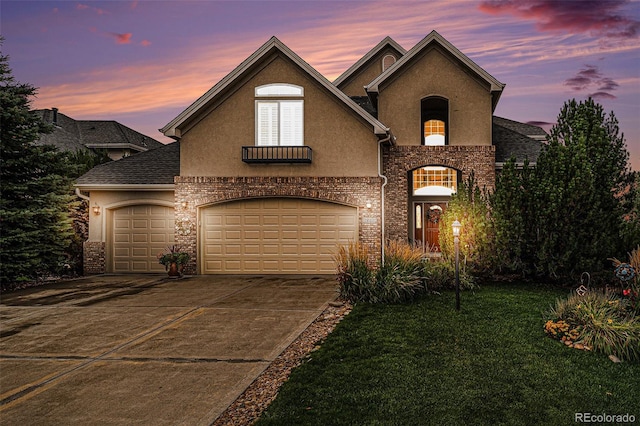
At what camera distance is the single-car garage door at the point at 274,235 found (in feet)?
48.2

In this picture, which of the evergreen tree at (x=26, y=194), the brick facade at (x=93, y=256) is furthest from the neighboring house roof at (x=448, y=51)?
the brick facade at (x=93, y=256)

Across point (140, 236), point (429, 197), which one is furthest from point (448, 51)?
point (140, 236)

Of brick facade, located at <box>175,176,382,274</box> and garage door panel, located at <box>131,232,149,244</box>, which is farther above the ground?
brick facade, located at <box>175,176,382,274</box>

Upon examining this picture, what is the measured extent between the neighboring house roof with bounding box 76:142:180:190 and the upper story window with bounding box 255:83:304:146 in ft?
12.7

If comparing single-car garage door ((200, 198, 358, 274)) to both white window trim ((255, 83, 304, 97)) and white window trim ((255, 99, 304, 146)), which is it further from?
white window trim ((255, 83, 304, 97))

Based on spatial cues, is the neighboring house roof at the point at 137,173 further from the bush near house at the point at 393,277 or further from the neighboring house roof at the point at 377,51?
the neighboring house roof at the point at 377,51

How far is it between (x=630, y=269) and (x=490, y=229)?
399 centimetres

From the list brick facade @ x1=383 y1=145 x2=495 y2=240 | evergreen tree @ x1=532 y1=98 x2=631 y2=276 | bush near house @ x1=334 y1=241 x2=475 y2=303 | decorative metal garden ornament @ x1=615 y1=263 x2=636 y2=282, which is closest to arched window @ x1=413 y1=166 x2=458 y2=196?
brick facade @ x1=383 y1=145 x2=495 y2=240

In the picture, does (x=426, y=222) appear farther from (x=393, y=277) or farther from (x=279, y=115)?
(x=393, y=277)

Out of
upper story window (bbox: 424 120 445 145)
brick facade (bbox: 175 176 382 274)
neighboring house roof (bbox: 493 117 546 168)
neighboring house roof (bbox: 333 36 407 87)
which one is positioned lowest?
brick facade (bbox: 175 176 382 274)

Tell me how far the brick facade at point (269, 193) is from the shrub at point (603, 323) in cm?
741

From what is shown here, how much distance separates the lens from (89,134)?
93.6 feet

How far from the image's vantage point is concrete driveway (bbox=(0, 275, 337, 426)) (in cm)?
451

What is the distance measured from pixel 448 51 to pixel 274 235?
9539 mm
